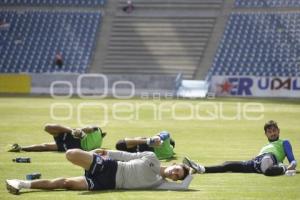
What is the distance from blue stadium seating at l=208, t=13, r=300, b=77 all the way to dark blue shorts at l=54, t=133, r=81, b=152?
1357 inches

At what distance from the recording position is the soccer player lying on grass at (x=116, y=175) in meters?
13.0

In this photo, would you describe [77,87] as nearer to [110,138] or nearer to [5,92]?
[5,92]

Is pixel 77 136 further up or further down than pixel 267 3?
further down

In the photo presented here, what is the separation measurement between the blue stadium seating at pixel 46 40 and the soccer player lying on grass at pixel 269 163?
4175 centimetres

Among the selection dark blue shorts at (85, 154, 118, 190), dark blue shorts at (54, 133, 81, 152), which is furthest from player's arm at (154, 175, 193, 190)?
dark blue shorts at (54, 133, 81, 152)

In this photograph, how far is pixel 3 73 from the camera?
2263 inches

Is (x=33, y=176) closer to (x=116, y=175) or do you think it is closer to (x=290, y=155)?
(x=116, y=175)

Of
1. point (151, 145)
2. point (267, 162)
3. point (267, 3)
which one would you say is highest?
point (267, 3)

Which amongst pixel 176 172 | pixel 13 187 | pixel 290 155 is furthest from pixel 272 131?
pixel 13 187

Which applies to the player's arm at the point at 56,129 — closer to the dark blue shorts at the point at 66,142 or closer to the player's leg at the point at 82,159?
the dark blue shorts at the point at 66,142

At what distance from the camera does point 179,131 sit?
26.5m

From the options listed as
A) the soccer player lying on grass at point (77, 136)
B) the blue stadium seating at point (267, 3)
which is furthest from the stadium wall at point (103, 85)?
the soccer player lying on grass at point (77, 136)

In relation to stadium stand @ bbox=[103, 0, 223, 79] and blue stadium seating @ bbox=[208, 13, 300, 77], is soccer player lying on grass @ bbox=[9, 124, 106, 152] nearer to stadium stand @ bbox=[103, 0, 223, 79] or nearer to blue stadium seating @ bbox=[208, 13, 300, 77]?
blue stadium seating @ bbox=[208, 13, 300, 77]

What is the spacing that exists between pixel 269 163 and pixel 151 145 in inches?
94.3
